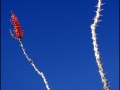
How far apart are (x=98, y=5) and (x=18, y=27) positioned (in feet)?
20.3

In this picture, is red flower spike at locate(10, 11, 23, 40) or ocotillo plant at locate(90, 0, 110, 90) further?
red flower spike at locate(10, 11, 23, 40)

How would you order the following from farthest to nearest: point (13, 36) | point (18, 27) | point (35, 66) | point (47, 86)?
point (13, 36), point (18, 27), point (35, 66), point (47, 86)

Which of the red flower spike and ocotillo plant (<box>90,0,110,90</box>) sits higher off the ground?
the red flower spike

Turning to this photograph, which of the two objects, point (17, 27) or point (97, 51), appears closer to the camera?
point (97, 51)

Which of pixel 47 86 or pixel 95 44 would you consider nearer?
pixel 95 44

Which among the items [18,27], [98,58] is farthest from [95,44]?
[18,27]

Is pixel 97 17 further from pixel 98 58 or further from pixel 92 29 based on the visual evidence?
pixel 98 58

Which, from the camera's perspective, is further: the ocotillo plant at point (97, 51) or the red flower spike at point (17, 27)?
the red flower spike at point (17, 27)

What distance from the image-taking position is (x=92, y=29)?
420cm

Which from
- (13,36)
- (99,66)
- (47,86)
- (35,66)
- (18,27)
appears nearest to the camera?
(99,66)

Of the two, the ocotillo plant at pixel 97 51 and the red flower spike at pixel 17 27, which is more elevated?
the red flower spike at pixel 17 27

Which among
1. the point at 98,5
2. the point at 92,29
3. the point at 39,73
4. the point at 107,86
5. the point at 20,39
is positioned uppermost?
the point at 20,39

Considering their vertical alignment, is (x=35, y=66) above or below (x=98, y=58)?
above

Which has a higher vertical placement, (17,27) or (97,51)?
(17,27)
